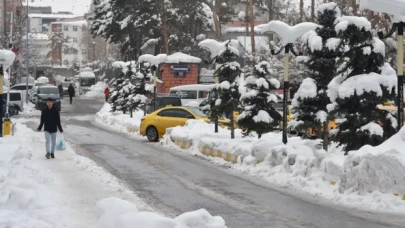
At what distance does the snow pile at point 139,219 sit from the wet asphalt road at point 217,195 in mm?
2189

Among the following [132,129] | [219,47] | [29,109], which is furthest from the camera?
[29,109]

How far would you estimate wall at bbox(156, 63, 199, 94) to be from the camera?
182 feet

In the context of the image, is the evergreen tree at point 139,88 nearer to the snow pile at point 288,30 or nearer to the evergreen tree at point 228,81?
the evergreen tree at point 228,81

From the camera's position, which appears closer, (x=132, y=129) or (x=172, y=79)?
(x=132, y=129)

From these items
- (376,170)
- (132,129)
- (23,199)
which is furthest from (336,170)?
(132,129)

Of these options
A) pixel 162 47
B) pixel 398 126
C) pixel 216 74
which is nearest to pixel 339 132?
pixel 398 126

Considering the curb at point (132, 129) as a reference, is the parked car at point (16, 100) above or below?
above

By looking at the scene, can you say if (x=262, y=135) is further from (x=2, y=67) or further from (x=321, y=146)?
(x=2, y=67)

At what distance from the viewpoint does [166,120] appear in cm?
2838

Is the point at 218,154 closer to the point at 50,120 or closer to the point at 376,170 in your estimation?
the point at 50,120

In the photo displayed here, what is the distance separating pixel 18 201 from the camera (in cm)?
965

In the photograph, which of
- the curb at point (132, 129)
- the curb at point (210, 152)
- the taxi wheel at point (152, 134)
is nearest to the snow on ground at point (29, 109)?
the curb at point (132, 129)

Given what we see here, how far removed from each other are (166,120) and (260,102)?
7.63 m

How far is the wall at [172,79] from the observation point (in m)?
55.4
